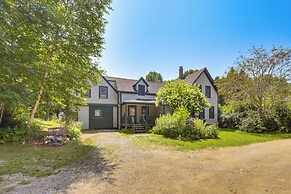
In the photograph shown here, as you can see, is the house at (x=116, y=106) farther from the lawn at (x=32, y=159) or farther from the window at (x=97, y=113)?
the lawn at (x=32, y=159)

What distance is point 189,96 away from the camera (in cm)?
1309

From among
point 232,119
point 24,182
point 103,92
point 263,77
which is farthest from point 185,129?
point 263,77

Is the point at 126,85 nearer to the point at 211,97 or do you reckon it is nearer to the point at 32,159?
the point at 211,97

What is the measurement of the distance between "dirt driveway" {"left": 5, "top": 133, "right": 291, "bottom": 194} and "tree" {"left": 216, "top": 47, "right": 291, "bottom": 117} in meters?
11.1

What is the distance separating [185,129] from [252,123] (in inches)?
323

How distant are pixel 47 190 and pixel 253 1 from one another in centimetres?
1254

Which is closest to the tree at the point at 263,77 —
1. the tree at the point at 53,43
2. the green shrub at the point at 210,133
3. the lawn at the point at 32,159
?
the green shrub at the point at 210,133

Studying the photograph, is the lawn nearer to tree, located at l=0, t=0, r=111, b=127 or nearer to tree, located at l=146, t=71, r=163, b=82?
tree, located at l=0, t=0, r=111, b=127

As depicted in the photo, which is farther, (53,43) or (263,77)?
(263,77)

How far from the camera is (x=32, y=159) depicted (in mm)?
6207

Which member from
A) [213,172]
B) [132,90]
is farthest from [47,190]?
[132,90]

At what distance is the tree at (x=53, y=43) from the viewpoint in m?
6.74

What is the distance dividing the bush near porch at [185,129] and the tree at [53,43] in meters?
5.82

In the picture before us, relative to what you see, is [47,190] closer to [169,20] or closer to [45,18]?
[45,18]
